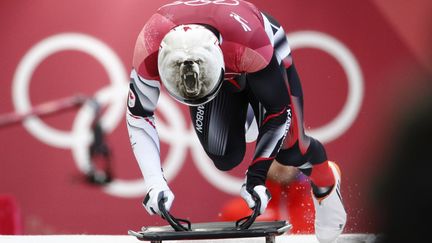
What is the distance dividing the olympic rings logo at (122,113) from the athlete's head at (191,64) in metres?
3.38

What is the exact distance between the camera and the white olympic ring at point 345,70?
231 inches

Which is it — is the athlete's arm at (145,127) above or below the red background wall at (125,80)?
below

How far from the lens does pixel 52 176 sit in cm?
603

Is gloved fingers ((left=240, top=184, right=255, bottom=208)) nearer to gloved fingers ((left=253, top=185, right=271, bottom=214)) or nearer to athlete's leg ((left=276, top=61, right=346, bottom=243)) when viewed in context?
gloved fingers ((left=253, top=185, right=271, bottom=214))

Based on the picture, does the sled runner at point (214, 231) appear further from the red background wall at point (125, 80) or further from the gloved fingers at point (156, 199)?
the red background wall at point (125, 80)

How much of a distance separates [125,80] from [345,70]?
1674 millimetres

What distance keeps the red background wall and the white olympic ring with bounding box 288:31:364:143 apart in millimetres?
32

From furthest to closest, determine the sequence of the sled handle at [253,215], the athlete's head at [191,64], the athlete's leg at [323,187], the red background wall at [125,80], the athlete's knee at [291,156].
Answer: the red background wall at [125,80] < the athlete's leg at [323,187] < the athlete's knee at [291,156] < the sled handle at [253,215] < the athlete's head at [191,64]

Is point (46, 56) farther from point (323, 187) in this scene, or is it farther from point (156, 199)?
point (156, 199)

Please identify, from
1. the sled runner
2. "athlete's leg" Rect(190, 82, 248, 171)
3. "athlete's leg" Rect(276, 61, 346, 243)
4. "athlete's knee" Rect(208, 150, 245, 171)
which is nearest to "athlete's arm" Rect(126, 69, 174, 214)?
the sled runner

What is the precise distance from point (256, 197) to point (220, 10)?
0.64 meters

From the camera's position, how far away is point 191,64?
7.80ft

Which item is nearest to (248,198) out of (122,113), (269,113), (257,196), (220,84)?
(257,196)

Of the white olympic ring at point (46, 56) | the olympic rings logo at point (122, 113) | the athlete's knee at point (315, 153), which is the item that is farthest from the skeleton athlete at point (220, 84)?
the white olympic ring at point (46, 56)
